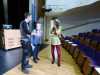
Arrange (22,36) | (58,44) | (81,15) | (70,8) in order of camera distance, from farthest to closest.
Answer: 1. (81,15)
2. (70,8)
3. (58,44)
4. (22,36)

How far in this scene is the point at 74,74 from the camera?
229 inches

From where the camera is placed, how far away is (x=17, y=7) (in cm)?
1433

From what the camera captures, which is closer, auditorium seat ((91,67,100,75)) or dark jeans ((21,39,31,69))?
auditorium seat ((91,67,100,75))

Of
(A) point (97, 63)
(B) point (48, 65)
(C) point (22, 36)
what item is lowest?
(B) point (48, 65)

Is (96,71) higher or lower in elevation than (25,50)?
lower

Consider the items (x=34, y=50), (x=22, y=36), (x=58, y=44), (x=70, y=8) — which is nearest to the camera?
(x=22, y=36)

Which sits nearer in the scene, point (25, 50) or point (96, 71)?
point (96, 71)

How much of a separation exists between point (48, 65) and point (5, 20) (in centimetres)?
761

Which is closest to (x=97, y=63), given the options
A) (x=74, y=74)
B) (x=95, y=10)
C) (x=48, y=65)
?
(x=74, y=74)

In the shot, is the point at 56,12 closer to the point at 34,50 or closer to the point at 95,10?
the point at 95,10

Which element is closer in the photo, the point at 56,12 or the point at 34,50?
the point at 34,50

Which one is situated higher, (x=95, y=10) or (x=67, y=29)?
(x=95, y=10)

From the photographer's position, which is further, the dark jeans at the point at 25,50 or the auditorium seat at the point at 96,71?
the dark jeans at the point at 25,50

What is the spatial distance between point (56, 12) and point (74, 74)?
10682 mm
